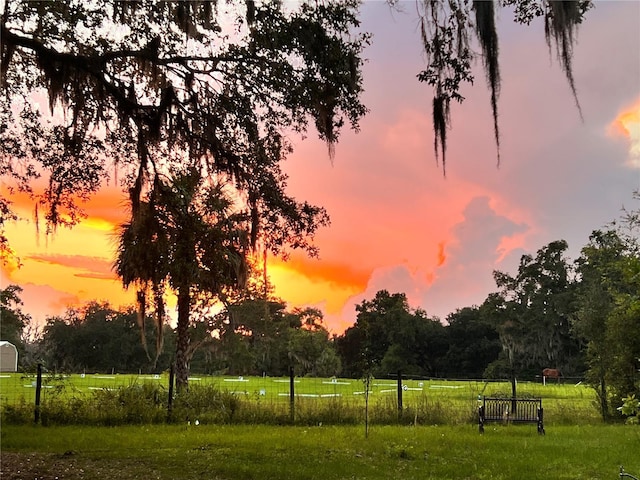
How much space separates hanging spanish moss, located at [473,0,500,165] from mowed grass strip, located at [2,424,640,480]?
4.80m

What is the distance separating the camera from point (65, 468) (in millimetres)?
6867

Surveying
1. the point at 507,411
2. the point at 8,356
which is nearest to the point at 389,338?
the point at 8,356

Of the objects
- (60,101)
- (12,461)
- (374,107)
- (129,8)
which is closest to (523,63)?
(374,107)

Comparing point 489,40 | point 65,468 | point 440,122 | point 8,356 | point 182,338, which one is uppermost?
point 489,40

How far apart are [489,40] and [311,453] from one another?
251 inches

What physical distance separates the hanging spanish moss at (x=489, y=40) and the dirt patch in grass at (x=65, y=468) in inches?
229

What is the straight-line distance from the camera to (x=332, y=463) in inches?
294

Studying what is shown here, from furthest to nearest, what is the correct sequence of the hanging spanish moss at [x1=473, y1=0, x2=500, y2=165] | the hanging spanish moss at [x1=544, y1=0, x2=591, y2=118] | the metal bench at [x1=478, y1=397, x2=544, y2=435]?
the metal bench at [x1=478, y1=397, x2=544, y2=435] → the hanging spanish moss at [x1=473, y1=0, x2=500, y2=165] → the hanging spanish moss at [x1=544, y1=0, x2=591, y2=118]

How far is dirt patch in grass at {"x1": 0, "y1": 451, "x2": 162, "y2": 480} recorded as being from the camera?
6.41 m

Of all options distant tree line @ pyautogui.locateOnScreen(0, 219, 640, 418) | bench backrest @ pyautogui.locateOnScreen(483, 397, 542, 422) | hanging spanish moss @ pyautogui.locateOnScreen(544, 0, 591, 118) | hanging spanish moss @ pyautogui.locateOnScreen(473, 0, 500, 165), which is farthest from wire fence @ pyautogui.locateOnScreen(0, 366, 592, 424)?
distant tree line @ pyautogui.locateOnScreen(0, 219, 640, 418)

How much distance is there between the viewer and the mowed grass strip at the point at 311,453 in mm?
6922

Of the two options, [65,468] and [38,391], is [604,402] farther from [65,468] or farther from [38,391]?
[38,391]

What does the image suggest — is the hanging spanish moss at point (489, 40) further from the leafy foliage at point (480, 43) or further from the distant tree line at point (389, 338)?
the distant tree line at point (389, 338)

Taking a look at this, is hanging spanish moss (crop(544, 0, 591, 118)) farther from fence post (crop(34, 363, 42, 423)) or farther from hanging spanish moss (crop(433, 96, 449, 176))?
fence post (crop(34, 363, 42, 423))
